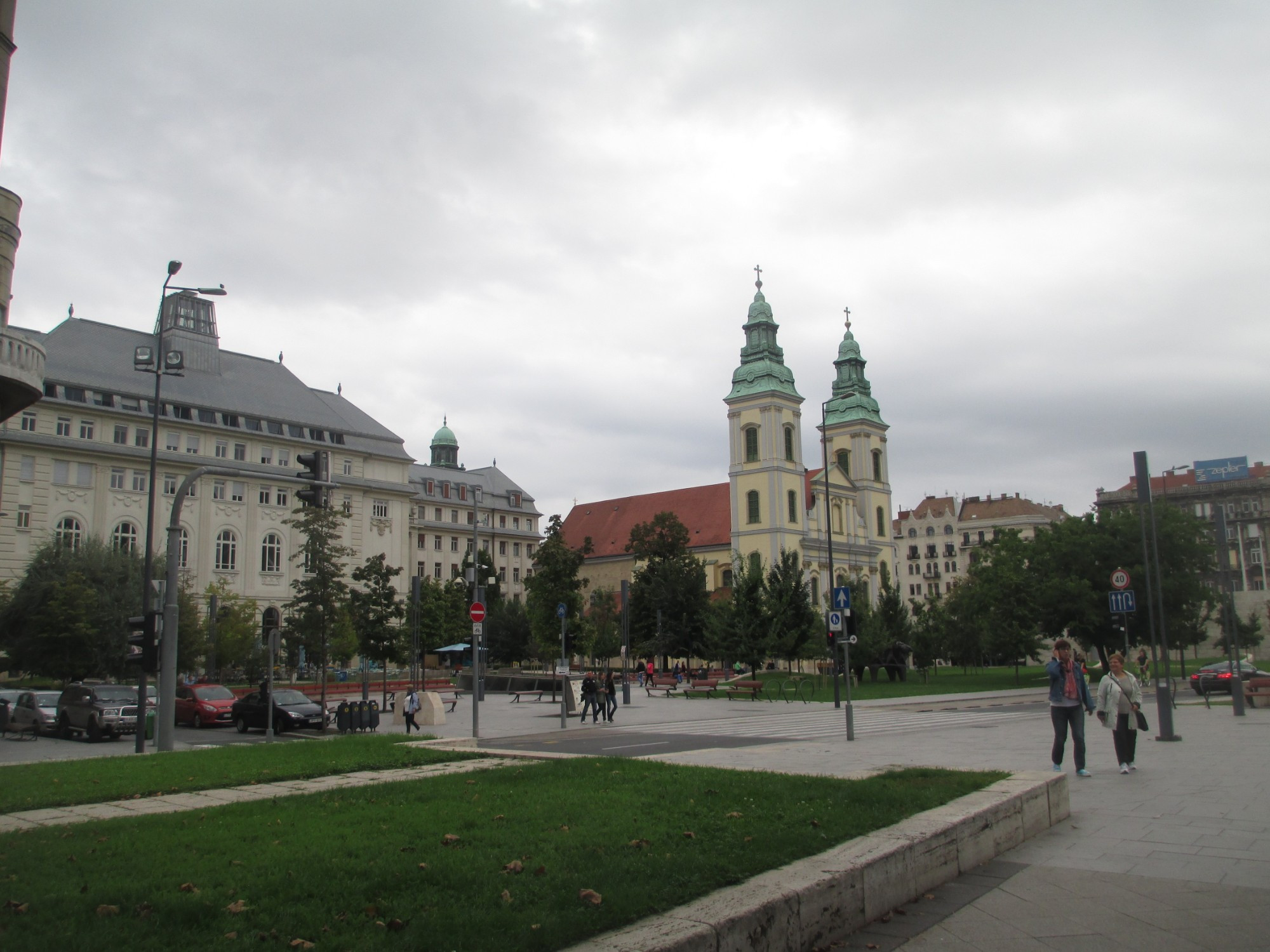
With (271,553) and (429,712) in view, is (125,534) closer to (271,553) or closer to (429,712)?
(271,553)

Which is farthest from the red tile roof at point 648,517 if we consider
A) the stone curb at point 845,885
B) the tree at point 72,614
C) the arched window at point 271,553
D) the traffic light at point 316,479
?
the stone curb at point 845,885

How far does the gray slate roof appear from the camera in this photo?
66.1m

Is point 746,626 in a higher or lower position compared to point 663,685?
higher

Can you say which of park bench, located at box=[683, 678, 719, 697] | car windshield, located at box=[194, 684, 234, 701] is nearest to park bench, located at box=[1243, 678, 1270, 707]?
park bench, located at box=[683, 678, 719, 697]

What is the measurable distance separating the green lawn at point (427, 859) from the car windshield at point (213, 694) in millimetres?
21556

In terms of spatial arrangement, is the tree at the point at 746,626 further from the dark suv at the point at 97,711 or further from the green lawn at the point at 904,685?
the dark suv at the point at 97,711

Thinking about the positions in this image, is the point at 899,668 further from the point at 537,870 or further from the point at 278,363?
the point at 278,363

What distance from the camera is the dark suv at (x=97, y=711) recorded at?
24328 millimetres

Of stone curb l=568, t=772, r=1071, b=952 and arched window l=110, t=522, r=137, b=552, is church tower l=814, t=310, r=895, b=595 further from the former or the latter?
stone curb l=568, t=772, r=1071, b=952

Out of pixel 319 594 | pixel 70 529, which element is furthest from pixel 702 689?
pixel 70 529

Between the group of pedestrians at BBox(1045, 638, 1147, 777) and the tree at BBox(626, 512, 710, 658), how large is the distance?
53.0 meters

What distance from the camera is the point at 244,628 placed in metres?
53.1

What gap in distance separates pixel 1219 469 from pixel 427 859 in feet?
320

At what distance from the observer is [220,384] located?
74.8 metres
